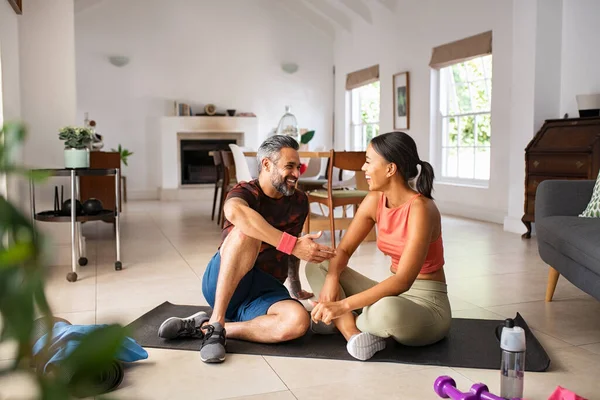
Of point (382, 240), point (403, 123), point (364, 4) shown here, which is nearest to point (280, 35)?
point (364, 4)

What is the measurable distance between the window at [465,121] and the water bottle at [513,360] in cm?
599

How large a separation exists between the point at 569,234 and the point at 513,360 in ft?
4.01

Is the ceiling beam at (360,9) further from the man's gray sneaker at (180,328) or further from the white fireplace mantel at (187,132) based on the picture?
the man's gray sneaker at (180,328)

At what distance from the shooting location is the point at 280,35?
38.2 feet

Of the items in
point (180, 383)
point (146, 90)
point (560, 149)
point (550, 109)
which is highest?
point (146, 90)

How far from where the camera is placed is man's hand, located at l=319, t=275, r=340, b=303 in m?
2.66

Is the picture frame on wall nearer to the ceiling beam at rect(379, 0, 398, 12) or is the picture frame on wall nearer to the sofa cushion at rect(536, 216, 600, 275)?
the ceiling beam at rect(379, 0, 398, 12)

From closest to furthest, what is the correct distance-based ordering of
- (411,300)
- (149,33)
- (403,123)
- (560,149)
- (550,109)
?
1. (411,300)
2. (560,149)
3. (550,109)
4. (403,123)
5. (149,33)

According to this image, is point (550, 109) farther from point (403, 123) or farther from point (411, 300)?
point (411, 300)

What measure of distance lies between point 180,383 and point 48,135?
10.1ft

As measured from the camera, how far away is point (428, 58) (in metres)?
8.61

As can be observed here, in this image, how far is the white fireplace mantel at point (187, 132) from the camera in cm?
1105

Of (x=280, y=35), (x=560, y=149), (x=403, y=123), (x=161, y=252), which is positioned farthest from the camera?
(x=280, y=35)

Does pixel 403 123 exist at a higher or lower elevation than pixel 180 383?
higher
